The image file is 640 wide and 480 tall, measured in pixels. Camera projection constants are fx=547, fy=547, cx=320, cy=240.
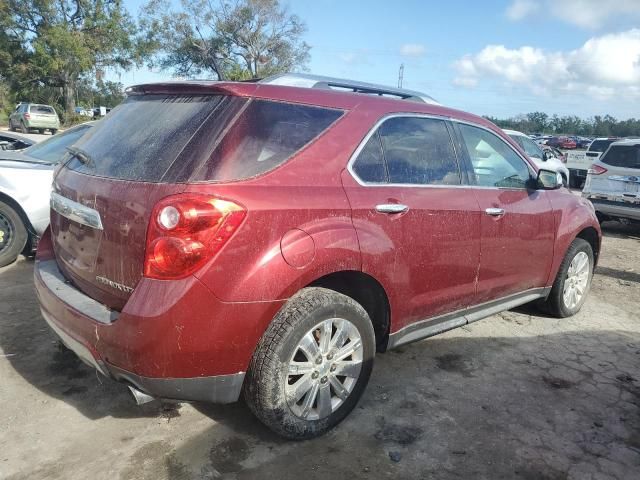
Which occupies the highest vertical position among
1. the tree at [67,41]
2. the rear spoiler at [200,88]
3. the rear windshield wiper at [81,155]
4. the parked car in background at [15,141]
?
the tree at [67,41]

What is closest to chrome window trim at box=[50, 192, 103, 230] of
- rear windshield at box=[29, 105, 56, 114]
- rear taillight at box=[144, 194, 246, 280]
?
rear taillight at box=[144, 194, 246, 280]

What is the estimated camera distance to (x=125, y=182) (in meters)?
2.60

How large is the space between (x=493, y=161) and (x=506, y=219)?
46cm

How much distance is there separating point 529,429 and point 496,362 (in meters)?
0.91

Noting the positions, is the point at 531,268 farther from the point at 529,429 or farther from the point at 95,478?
the point at 95,478

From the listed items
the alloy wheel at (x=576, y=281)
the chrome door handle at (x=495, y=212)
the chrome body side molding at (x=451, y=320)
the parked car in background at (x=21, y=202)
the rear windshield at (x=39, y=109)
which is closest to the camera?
the chrome body side molding at (x=451, y=320)

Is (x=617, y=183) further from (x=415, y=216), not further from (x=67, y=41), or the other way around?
(x=67, y=41)

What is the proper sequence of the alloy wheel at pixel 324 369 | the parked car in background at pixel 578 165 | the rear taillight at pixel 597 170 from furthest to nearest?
the parked car in background at pixel 578 165 < the rear taillight at pixel 597 170 < the alloy wheel at pixel 324 369

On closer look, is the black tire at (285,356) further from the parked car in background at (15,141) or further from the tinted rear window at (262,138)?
the parked car in background at (15,141)

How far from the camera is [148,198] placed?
2459 millimetres

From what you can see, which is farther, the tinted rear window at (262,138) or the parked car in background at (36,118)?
the parked car in background at (36,118)

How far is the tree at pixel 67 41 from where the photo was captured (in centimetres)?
3747

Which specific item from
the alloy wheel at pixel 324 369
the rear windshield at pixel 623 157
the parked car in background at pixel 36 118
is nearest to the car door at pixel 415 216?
the alloy wheel at pixel 324 369

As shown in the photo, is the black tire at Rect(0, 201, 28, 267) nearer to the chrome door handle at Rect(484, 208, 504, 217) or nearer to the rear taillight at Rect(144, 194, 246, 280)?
the rear taillight at Rect(144, 194, 246, 280)
